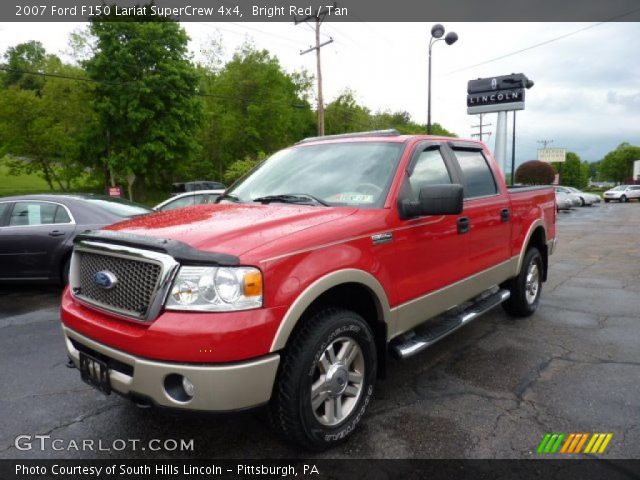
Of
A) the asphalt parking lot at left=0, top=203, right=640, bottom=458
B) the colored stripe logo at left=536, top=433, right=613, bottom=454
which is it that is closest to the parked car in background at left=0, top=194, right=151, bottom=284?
the asphalt parking lot at left=0, top=203, right=640, bottom=458

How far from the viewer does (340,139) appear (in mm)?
3930

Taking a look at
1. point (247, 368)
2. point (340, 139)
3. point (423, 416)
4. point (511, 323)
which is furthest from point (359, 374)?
point (511, 323)

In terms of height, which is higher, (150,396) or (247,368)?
(247,368)

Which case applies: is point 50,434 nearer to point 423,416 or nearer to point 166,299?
point 166,299

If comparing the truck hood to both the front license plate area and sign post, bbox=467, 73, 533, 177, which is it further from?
sign post, bbox=467, 73, 533, 177

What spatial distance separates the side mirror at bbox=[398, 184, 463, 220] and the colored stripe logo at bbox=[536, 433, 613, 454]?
60.7 inches

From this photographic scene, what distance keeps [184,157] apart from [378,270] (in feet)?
98.5

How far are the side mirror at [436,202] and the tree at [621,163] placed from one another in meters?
122

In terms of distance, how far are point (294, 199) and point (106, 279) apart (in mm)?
1354

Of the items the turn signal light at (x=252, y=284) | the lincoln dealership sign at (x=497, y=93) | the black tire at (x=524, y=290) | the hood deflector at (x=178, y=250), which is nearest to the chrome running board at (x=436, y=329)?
the black tire at (x=524, y=290)

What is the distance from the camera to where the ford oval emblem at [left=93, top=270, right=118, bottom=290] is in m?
2.51

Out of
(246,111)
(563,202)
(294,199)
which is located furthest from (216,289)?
(246,111)

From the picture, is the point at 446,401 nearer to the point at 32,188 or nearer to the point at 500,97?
the point at 500,97

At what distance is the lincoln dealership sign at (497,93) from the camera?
23.9 meters
